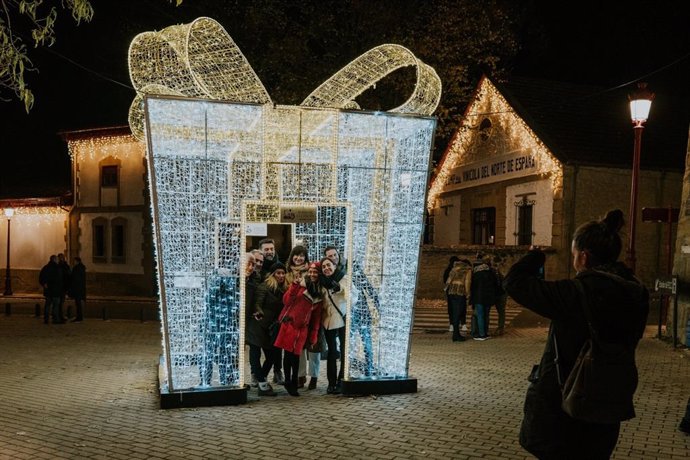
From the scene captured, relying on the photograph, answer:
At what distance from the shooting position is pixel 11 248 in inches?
1149

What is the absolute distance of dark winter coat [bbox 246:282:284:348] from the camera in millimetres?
7984

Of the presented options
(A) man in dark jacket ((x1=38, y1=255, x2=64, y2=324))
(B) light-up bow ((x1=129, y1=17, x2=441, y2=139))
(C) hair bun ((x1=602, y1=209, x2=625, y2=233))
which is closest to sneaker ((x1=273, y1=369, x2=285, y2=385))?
(B) light-up bow ((x1=129, y1=17, x2=441, y2=139))

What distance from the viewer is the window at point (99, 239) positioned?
1067 inches

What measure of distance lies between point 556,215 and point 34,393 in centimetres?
1433

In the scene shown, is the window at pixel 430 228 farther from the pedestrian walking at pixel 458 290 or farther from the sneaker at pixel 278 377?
the sneaker at pixel 278 377

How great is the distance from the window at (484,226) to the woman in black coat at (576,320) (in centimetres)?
1892

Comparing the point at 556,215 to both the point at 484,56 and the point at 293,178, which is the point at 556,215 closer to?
the point at 484,56

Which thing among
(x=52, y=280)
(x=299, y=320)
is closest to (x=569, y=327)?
(x=299, y=320)

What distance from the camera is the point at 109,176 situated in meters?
26.9

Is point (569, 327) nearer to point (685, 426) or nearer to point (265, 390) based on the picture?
point (685, 426)

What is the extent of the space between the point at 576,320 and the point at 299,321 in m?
4.98

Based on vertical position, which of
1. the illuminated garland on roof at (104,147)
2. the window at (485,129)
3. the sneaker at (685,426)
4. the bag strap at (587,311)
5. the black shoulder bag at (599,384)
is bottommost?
the sneaker at (685,426)

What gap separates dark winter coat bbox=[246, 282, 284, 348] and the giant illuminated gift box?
1.88 ft

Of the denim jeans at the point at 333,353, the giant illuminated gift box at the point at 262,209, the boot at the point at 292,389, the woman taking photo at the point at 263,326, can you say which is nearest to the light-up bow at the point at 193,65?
the giant illuminated gift box at the point at 262,209
